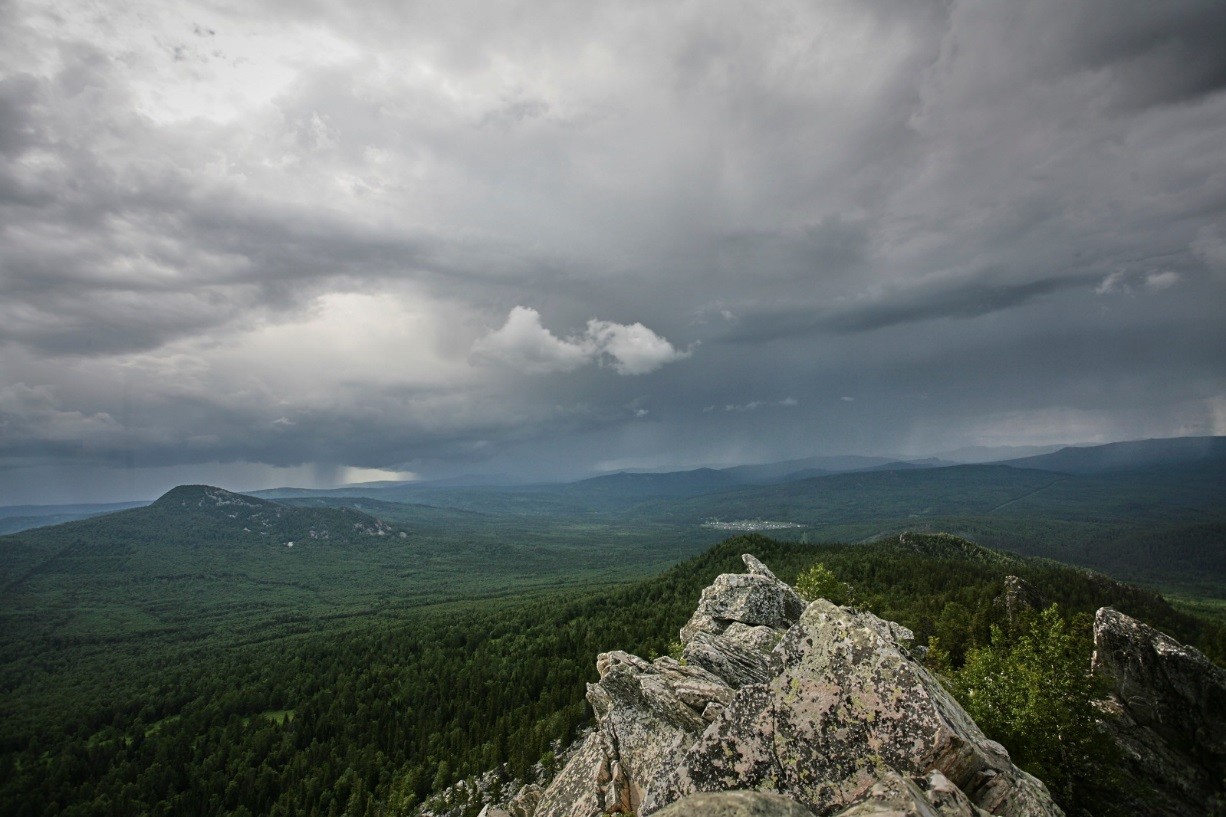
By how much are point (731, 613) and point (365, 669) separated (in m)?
132

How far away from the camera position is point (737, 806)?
32.2ft

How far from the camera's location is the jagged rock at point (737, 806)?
974 cm

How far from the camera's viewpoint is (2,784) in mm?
104250

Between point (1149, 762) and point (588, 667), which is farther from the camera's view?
point (588, 667)

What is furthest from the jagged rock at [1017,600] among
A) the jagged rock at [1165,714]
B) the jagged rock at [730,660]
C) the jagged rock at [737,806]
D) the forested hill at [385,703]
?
the jagged rock at [737,806]

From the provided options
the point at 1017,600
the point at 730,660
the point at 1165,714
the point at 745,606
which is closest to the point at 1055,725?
the point at 1165,714

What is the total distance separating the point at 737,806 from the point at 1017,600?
266 feet

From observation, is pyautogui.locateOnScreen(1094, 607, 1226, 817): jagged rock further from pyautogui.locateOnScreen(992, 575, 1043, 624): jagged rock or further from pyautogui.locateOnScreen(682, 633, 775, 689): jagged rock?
pyautogui.locateOnScreen(992, 575, 1043, 624): jagged rock

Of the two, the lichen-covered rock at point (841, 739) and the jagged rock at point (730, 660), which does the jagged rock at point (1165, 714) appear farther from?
the lichen-covered rock at point (841, 739)

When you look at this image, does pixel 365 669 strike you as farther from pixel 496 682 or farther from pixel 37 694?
pixel 37 694

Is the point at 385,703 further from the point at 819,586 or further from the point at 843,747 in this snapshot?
the point at 843,747

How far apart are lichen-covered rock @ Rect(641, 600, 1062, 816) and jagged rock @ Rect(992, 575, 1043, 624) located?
64.8 meters

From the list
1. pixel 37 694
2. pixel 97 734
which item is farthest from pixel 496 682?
pixel 37 694

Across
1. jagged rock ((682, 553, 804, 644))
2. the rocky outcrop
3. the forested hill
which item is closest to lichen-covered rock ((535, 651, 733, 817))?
the rocky outcrop
